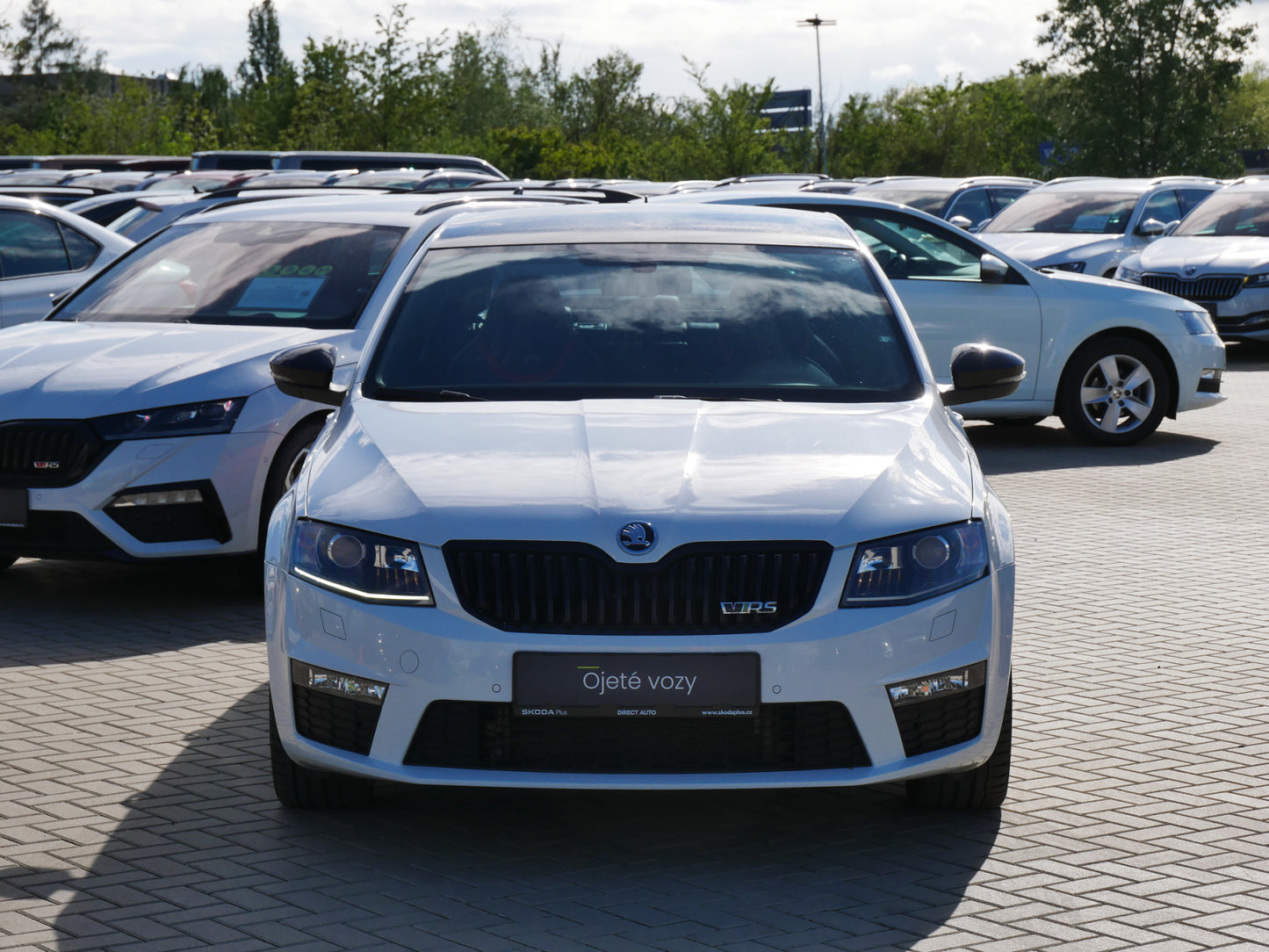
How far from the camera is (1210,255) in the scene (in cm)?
1797

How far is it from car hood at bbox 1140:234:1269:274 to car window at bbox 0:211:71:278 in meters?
10.9

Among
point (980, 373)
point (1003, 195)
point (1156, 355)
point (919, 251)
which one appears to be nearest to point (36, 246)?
point (919, 251)

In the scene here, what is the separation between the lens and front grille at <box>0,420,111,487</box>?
673cm

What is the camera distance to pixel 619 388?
4898 millimetres

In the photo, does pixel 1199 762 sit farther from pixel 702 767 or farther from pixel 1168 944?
pixel 702 767

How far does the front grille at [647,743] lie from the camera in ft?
12.8

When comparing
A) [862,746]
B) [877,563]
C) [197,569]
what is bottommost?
[197,569]

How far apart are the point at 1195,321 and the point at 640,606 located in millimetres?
9324

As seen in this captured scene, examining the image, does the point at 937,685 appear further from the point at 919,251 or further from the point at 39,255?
the point at 39,255

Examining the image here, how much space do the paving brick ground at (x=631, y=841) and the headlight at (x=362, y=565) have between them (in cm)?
67

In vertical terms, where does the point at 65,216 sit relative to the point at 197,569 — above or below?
above

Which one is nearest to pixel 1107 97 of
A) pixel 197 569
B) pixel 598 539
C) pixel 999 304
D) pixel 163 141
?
pixel 163 141

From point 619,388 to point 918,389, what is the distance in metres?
0.87

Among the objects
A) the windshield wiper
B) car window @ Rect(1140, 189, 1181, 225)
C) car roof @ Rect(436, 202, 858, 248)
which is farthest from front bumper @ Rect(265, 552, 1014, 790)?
car window @ Rect(1140, 189, 1181, 225)
